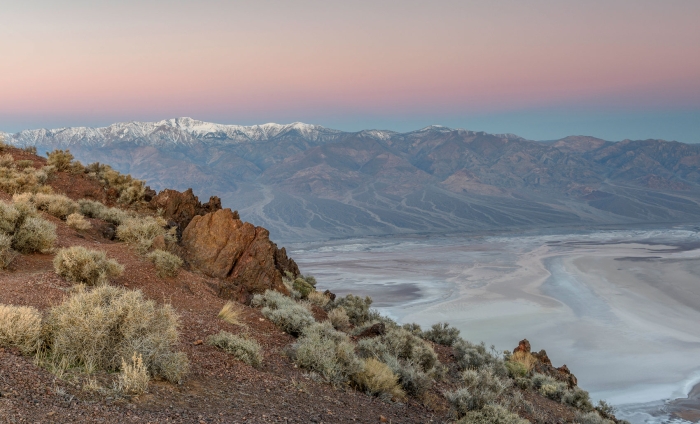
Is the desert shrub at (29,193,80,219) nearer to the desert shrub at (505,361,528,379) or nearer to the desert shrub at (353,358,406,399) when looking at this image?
the desert shrub at (353,358,406,399)

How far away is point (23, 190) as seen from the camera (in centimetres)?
1532

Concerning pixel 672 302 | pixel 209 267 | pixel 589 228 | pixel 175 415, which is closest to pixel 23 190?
pixel 209 267

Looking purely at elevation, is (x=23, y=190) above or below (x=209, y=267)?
above

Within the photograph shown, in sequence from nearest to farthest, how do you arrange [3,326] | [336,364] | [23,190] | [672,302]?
[3,326] → [336,364] → [23,190] → [672,302]

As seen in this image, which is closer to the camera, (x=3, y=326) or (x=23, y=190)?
(x=3, y=326)

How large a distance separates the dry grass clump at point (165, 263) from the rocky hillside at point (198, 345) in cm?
3

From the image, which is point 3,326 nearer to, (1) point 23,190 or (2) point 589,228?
(1) point 23,190

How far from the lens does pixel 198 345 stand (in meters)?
6.84

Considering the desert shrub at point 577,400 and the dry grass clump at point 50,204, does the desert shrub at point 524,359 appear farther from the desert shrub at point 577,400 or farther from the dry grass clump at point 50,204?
the dry grass clump at point 50,204

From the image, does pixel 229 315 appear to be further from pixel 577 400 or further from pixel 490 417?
pixel 577 400

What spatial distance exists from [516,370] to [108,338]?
10000 mm

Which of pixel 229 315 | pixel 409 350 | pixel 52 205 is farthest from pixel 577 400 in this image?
pixel 52 205

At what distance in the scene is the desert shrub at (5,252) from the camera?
27.9 feet

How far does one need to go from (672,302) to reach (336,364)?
3310cm
